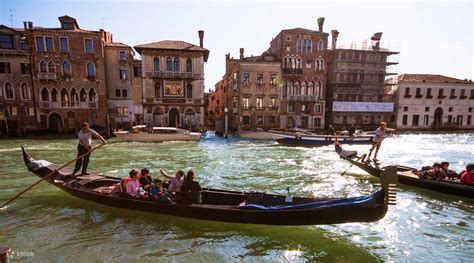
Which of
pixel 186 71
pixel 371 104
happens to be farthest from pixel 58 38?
pixel 371 104

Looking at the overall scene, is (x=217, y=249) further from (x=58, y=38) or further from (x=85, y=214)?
(x=58, y=38)

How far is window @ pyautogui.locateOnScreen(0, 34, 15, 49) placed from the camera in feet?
72.3

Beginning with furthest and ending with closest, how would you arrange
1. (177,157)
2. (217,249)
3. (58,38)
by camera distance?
(58,38)
(177,157)
(217,249)

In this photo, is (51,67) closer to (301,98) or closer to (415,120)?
(301,98)

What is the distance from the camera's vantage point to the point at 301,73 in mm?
26703

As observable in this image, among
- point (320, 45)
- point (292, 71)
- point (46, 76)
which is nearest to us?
point (46, 76)

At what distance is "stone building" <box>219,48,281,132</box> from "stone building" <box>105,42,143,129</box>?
31.0 feet

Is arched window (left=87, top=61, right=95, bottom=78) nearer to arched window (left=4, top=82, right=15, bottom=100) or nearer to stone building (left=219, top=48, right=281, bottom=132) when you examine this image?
arched window (left=4, top=82, right=15, bottom=100)

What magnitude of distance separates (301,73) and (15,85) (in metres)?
26.2

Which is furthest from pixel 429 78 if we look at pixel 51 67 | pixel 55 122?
pixel 55 122

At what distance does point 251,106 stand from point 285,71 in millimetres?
4964

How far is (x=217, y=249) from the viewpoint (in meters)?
4.67

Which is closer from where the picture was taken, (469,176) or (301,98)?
(469,176)

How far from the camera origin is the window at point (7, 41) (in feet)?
72.3
